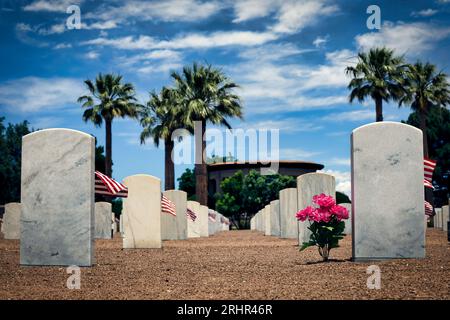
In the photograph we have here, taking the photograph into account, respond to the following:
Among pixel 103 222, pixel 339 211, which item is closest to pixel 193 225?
pixel 103 222

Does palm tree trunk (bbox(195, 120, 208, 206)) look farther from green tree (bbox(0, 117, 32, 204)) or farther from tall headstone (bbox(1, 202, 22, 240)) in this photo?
green tree (bbox(0, 117, 32, 204))

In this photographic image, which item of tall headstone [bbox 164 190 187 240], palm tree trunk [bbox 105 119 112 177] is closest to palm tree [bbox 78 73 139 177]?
palm tree trunk [bbox 105 119 112 177]

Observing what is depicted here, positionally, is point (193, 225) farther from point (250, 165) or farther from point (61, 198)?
point (250, 165)

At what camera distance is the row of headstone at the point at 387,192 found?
1123 cm

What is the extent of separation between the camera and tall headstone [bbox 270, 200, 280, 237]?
27194 millimetres

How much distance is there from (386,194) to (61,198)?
5.50 m

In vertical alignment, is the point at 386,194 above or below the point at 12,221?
above

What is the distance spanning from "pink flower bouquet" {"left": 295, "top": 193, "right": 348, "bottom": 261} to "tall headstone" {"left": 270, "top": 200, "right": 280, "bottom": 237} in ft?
50.1

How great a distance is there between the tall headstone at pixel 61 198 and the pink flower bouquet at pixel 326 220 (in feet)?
12.2

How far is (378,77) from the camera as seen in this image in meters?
39.0

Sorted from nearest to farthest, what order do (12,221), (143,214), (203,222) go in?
1. (143,214)
2. (12,221)
3. (203,222)

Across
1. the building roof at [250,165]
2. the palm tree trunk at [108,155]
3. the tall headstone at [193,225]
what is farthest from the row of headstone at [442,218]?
the building roof at [250,165]

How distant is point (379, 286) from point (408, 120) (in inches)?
2237

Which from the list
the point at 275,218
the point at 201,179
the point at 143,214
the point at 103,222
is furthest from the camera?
the point at 201,179
